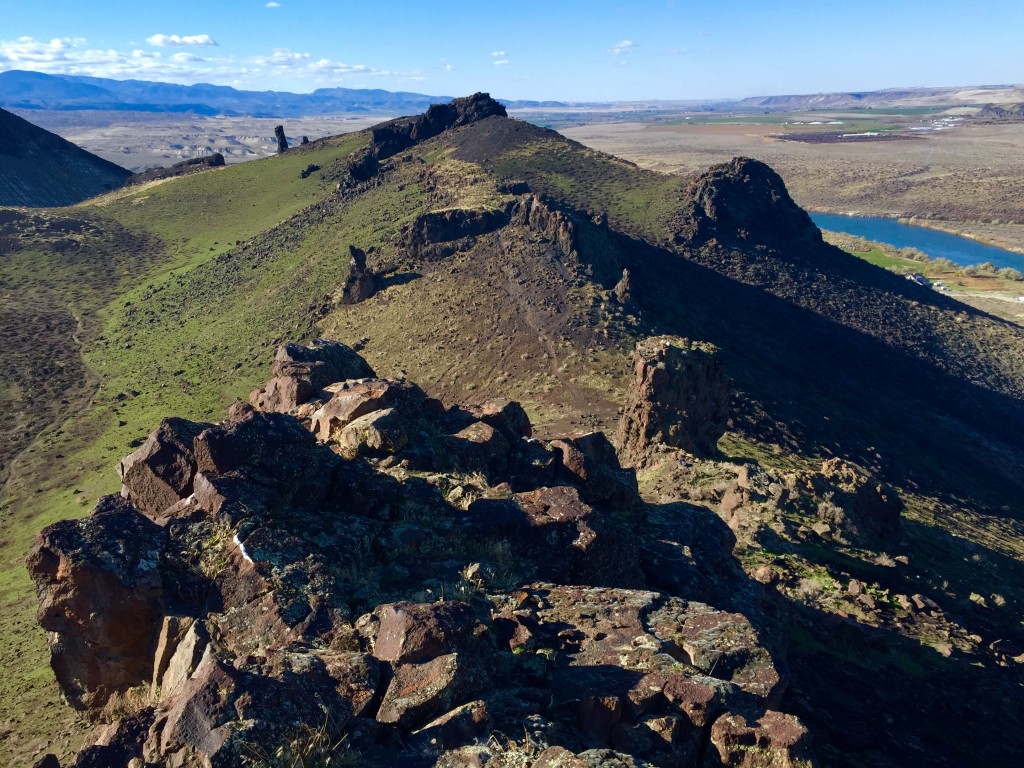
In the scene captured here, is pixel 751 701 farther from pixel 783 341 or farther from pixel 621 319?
pixel 783 341

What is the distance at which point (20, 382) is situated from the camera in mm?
54125

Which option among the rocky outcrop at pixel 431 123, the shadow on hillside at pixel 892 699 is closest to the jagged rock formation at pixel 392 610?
the shadow on hillside at pixel 892 699

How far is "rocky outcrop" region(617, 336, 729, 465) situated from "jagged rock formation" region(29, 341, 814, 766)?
51.2 feet

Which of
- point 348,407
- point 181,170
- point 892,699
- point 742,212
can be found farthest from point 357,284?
point 181,170

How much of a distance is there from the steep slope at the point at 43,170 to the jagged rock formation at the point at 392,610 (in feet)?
475

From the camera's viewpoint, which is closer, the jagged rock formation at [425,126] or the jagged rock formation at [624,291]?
the jagged rock formation at [624,291]

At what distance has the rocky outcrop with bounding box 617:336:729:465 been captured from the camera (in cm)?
3344

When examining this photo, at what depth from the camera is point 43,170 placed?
142m

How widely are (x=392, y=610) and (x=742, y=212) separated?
81.6 meters

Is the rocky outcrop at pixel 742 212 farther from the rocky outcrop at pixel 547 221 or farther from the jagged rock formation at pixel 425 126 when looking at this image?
the jagged rock formation at pixel 425 126

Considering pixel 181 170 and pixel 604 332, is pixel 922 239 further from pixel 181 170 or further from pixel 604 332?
pixel 181 170

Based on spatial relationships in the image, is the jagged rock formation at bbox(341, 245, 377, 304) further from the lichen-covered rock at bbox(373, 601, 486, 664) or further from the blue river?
the blue river

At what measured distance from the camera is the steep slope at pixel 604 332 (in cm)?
2483

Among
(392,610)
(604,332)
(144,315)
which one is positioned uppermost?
(392,610)
